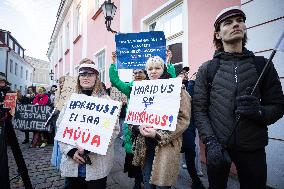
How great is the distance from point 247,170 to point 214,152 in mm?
305

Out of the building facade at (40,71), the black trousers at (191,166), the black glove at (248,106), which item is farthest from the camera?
the building facade at (40,71)

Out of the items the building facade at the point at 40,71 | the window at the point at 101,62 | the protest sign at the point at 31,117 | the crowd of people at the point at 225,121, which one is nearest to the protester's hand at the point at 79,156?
the crowd of people at the point at 225,121

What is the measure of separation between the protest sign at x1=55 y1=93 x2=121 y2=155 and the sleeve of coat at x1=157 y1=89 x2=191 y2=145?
480mm

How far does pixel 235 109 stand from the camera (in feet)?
5.97

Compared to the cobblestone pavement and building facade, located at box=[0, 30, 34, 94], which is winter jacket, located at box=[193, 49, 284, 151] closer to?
the cobblestone pavement

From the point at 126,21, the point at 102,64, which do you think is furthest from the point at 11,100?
the point at 126,21

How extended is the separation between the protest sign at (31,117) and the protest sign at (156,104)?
17.0ft

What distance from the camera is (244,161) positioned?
1.80 metres

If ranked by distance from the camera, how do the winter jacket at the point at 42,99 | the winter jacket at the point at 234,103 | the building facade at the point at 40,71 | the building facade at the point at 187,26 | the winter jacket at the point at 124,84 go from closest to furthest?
the winter jacket at the point at 234,103 < the winter jacket at the point at 124,84 < the building facade at the point at 187,26 < the winter jacket at the point at 42,99 < the building facade at the point at 40,71

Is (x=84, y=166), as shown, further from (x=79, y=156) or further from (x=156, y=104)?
(x=156, y=104)

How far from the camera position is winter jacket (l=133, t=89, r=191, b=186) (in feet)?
7.54

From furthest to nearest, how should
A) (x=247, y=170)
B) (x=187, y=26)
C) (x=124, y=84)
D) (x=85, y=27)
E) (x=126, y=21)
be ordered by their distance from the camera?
(x=85, y=27) < (x=126, y=21) < (x=187, y=26) < (x=124, y=84) < (x=247, y=170)

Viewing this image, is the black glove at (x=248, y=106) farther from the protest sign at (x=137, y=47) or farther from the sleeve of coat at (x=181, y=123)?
the protest sign at (x=137, y=47)

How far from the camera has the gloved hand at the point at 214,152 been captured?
1.70 metres
